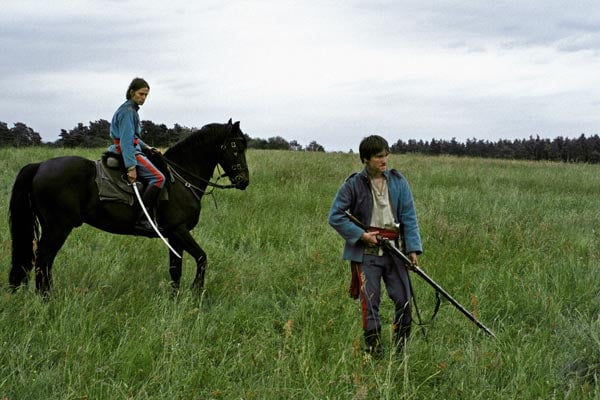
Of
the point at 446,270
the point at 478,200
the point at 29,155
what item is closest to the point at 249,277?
the point at 446,270

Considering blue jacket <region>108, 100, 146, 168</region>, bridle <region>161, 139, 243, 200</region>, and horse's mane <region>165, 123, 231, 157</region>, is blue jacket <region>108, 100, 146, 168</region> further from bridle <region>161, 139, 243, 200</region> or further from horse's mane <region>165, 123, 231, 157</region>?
horse's mane <region>165, 123, 231, 157</region>

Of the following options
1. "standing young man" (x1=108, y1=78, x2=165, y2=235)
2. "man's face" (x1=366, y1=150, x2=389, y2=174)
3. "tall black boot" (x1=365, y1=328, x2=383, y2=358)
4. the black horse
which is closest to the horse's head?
the black horse

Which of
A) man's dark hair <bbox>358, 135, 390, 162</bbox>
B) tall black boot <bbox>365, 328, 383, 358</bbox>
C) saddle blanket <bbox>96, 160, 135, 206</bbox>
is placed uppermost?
man's dark hair <bbox>358, 135, 390, 162</bbox>

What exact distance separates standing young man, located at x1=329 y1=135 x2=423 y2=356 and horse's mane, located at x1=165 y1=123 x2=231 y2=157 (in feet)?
8.08

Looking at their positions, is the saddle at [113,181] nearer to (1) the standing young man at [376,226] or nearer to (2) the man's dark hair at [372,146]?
(1) the standing young man at [376,226]

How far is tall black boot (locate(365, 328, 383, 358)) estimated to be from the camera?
3691mm

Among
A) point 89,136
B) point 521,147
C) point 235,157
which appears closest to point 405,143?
point 521,147

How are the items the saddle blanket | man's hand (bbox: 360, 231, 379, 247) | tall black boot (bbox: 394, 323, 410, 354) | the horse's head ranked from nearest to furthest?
man's hand (bbox: 360, 231, 379, 247) → tall black boot (bbox: 394, 323, 410, 354) → the saddle blanket → the horse's head

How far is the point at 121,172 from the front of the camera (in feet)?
17.0

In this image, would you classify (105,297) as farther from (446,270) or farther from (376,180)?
(446,270)

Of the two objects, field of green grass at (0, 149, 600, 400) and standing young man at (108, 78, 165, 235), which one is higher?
standing young man at (108, 78, 165, 235)

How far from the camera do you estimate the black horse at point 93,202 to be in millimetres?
4879

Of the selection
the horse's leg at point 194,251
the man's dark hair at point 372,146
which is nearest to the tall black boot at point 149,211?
the horse's leg at point 194,251

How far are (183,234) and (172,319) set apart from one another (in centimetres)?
173
